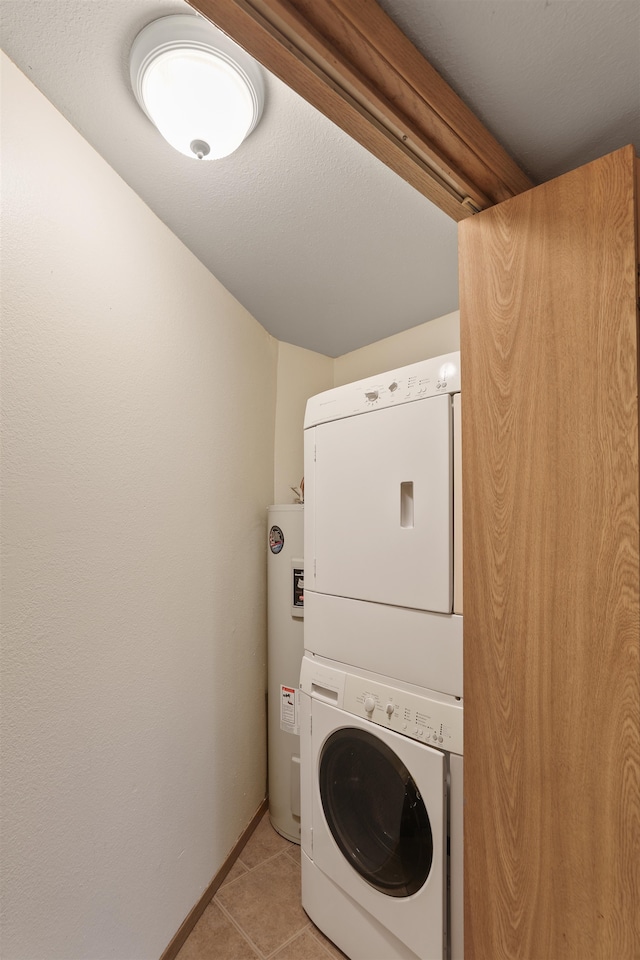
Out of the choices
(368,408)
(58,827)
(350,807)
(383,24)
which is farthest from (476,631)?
(383,24)

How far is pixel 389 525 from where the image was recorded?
1.47 metres

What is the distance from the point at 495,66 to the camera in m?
0.95

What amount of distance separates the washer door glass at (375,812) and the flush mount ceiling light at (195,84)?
173 centimetres

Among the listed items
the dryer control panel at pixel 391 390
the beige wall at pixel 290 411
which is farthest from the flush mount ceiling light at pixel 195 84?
the beige wall at pixel 290 411

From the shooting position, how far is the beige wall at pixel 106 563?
1.03 m

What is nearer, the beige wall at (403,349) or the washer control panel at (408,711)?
the washer control panel at (408,711)

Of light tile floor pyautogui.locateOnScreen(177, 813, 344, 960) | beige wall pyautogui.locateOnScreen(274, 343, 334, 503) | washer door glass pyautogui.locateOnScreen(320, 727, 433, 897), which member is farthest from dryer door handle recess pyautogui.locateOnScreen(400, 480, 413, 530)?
light tile floor pyautogui.locateOnScreen(177, 813, 344, 960)

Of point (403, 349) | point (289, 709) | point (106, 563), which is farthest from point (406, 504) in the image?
point (403, 349)

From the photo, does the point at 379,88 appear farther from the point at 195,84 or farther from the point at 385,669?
the point at 385,669

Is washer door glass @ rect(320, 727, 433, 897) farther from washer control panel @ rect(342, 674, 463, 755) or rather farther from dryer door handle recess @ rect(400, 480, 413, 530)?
dryer door handle recess @ rect(400, 480, 413, 530)

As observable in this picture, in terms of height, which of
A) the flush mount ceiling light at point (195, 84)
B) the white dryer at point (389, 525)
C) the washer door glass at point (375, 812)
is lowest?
the washer door glass at point (375, 812)

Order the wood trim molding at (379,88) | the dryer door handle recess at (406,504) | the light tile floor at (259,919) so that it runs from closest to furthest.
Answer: the wood trim molding at (379,88)
the dryer door handle recess at (406,504)
the light tile floor at (259,919)

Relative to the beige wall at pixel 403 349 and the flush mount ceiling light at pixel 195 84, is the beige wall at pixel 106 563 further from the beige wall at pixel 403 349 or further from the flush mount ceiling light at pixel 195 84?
the beige wall at pixel 403 349

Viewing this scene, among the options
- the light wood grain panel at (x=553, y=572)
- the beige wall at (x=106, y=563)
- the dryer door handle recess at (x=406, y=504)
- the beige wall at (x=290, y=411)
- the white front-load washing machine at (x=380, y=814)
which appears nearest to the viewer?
the light wood grain panel at (x=553, y=572)
